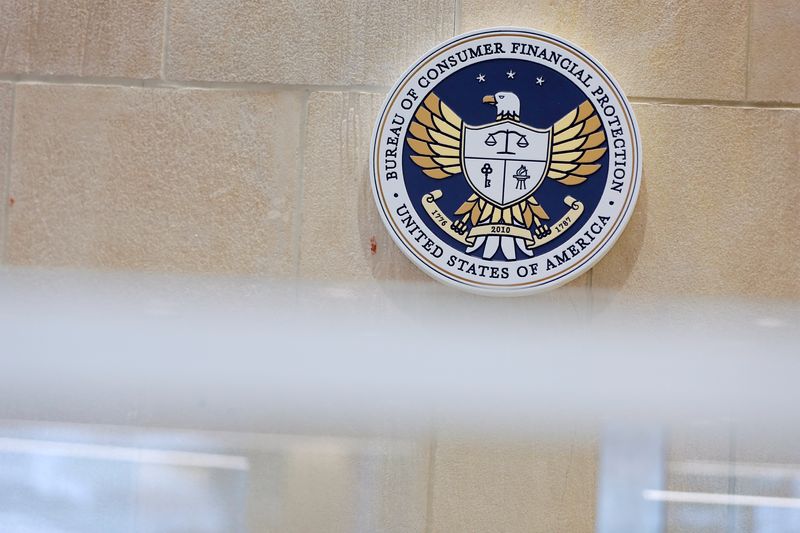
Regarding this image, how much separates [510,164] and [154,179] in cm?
116

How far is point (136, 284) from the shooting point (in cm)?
323

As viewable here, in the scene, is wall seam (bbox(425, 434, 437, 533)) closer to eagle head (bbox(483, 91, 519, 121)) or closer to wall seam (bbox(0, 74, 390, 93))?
eagle head (bbox(483, 91, 519, 121))

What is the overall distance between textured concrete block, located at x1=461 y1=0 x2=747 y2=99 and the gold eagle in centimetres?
21

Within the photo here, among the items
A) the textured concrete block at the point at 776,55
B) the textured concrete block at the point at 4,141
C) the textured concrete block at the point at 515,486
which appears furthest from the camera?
the textured concrete block at the point at 4,141

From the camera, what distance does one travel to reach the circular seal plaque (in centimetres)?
311

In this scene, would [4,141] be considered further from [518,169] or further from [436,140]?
[518,169]

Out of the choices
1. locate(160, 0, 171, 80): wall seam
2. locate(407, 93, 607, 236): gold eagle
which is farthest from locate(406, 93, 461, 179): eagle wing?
locate(160, 0, 171, 80): wall seam

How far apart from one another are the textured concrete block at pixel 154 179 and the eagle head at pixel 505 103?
0.63m

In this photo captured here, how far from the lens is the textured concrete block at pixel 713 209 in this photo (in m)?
3.13

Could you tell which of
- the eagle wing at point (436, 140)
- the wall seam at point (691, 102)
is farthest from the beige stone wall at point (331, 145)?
the eagle wing at point (436, 140)

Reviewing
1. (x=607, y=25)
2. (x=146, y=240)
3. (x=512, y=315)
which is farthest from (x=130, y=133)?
(x=607, y=25)

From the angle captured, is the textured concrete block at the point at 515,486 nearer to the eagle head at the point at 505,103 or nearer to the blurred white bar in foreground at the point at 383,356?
the blurred white bar in foreground at the point at 383,356

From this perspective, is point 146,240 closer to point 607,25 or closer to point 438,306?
point 438,306

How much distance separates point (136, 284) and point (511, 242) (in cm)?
122
